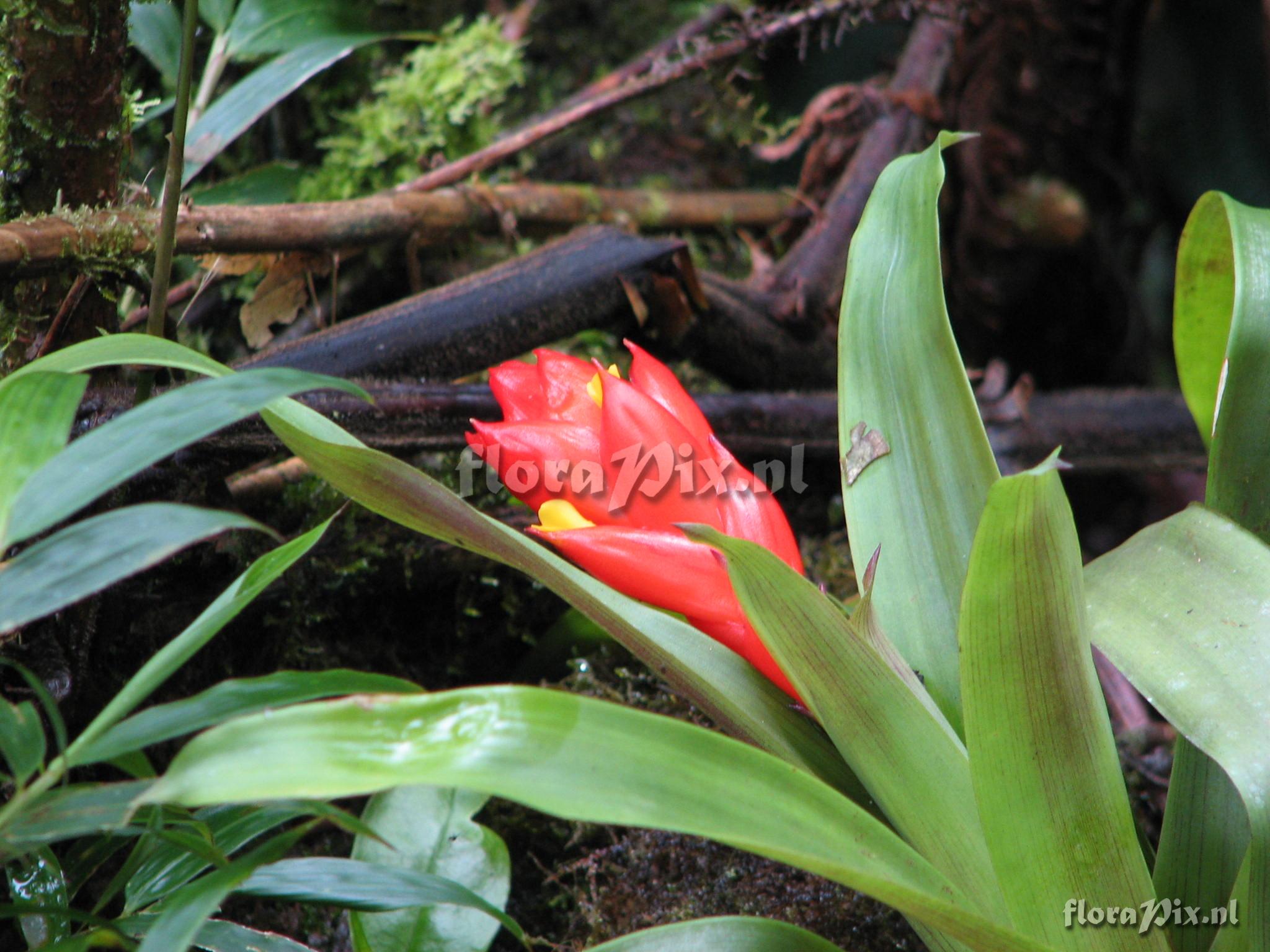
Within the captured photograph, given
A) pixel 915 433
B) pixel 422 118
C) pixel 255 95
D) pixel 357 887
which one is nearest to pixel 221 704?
pixel 357 887

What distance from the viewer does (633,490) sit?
73 cm

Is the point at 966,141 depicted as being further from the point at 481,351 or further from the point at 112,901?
the point at 112,901

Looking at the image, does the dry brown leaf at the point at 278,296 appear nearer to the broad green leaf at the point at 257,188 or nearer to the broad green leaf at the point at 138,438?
the broad green leaf at the point at 257,188

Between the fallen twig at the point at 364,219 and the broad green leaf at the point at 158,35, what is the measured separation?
0.92 ft

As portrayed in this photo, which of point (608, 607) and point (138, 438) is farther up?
point (138, 438)

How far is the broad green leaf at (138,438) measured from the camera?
16.9 inches

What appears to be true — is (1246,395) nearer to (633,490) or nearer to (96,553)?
(633,490)

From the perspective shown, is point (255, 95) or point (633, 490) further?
point (255, 95)

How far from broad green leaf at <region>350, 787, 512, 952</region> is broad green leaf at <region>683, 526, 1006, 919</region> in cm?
31

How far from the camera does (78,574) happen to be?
43cm

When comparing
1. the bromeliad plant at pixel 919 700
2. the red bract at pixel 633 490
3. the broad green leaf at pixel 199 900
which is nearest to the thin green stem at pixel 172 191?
the bromeliad plant at pixel 919 700

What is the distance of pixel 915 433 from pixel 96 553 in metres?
0.59

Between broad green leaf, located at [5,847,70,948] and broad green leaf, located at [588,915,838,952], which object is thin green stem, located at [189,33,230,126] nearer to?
broad green leaf, located at [5,847,70,948]

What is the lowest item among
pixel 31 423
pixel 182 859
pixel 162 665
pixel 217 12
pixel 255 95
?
pixel 182 859
